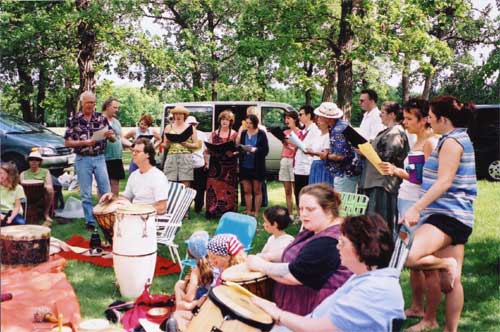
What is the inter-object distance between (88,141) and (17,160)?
14.3 feet

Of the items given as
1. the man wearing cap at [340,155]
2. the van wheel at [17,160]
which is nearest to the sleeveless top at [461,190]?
the man wearing cap at [340,155]

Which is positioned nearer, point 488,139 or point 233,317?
point 233,317

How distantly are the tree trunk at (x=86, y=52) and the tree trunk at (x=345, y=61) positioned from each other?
603cm

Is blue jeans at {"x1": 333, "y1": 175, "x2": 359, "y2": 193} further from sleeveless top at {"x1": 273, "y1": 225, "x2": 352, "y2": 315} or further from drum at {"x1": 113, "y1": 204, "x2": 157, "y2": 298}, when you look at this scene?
sleeveless top at {"x1": 273, "y1": 225, "x2": 352, "y2": 315}

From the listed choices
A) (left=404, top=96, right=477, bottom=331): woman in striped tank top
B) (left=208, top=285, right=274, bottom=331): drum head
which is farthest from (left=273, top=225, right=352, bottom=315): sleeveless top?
(left=404, top=96, right=477, bottom=331): woman in striped tank top

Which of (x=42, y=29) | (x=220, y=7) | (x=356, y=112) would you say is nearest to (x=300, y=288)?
(x=42, y=29)

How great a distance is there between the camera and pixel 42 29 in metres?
13.5

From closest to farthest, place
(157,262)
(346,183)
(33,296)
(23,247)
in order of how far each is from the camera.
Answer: (33,296), (23,247), (157,262), (346,183)

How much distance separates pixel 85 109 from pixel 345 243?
4824 mm

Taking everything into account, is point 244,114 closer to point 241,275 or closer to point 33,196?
point 33,196

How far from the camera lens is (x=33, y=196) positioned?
6.69 metres

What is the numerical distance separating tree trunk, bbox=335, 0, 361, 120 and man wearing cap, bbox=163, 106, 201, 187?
5383 millimetres

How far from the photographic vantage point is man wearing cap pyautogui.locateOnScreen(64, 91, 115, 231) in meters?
6.20

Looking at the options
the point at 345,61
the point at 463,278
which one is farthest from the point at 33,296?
the point at 345,61
